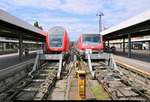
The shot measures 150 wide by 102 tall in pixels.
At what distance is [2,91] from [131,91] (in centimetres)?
596

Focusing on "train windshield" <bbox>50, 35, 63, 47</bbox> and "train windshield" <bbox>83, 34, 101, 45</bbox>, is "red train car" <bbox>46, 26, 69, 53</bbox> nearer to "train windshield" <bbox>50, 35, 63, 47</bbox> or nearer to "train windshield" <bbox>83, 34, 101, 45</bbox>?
"train windshield" <bbox>50, 35, 63, 47</bbox>

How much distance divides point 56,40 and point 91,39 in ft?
12.3

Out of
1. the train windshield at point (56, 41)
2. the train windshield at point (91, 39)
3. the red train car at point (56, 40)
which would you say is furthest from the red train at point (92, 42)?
the train windshield at point (56, 41)

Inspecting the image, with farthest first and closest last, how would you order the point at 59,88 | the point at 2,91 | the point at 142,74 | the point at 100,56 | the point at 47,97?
the point at 100,56, the point at 142,74, the point at 59,88, the point at 2,91, the point at 47,97

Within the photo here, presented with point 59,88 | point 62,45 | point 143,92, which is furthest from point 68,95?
point 62,45

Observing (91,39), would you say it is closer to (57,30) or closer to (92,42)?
(92,42)

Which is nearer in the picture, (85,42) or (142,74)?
(142,74)

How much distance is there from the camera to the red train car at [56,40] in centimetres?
2873

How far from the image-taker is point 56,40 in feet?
94.5

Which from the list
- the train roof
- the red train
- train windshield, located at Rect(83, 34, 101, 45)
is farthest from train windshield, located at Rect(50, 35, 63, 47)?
train windshield, located at Rect(83, 34, 101, 45)

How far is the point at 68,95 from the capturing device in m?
12.9

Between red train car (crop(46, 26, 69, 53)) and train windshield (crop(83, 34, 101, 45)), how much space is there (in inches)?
98.3

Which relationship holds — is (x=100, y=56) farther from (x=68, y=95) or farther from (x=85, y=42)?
(x=68, y=95)

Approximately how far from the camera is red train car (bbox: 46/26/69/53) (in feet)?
94.3
